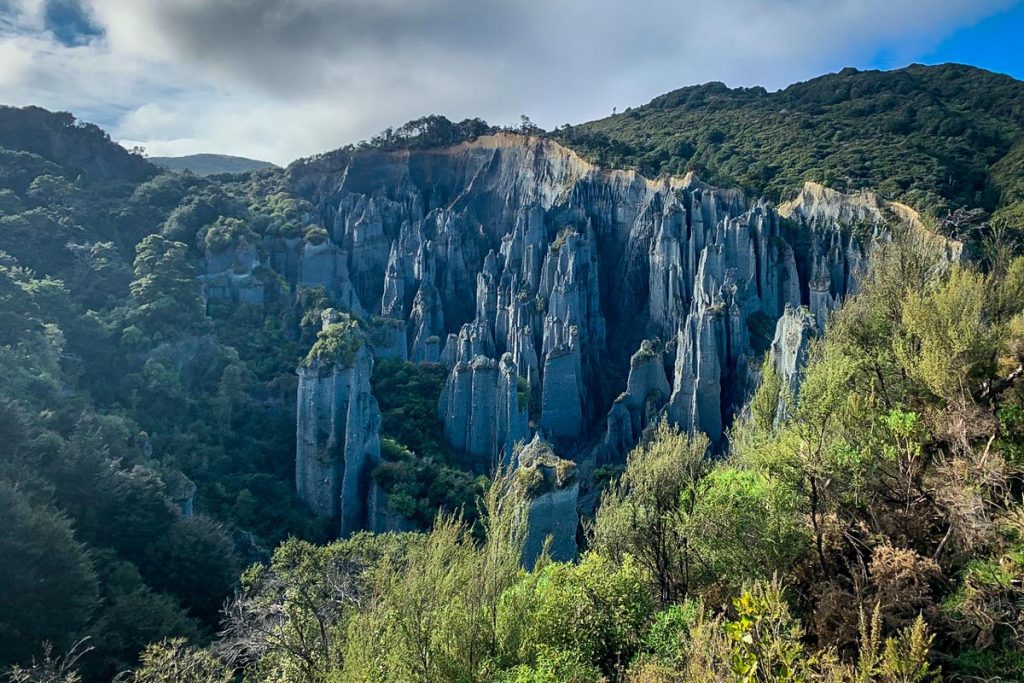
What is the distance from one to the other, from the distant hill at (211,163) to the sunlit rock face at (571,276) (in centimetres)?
2474

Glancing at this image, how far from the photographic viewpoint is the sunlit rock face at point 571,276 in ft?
126

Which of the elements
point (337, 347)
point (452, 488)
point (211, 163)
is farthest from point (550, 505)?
point (211, 163)

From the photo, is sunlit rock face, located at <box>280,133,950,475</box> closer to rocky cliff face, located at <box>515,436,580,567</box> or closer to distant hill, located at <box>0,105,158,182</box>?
rocky cliff face, located at <box>515,436,580,567</box>

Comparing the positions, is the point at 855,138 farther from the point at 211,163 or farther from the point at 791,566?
the point at 211,163

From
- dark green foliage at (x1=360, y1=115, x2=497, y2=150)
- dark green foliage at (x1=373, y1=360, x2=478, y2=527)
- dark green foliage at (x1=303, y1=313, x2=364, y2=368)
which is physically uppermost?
dark green foliage at (x1=360, y1=115, x2=497, y2=150)

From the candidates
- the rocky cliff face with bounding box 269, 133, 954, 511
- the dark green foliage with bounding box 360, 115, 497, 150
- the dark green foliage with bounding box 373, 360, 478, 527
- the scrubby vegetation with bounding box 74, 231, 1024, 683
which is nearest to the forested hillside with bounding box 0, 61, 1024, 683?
the scrubby vegetation with bounding box 74, 231, 1024, 683

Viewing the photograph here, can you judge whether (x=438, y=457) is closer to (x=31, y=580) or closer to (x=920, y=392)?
(x=31, y=580)

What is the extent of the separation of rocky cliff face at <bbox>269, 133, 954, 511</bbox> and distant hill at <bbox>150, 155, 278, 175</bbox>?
25.3m

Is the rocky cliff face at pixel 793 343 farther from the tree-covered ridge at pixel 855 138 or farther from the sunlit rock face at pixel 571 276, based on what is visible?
the tree-covered ridge at pixel 855 138

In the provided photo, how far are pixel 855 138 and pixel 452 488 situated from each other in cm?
5837

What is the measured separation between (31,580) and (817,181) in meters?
56.5

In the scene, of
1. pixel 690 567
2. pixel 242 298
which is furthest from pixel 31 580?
pixel 242 298

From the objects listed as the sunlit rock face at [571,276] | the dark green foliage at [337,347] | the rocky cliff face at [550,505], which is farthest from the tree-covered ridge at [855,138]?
the dark green foliage at [337,347]

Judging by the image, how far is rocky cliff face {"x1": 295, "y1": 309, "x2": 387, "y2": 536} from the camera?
27.7 m
